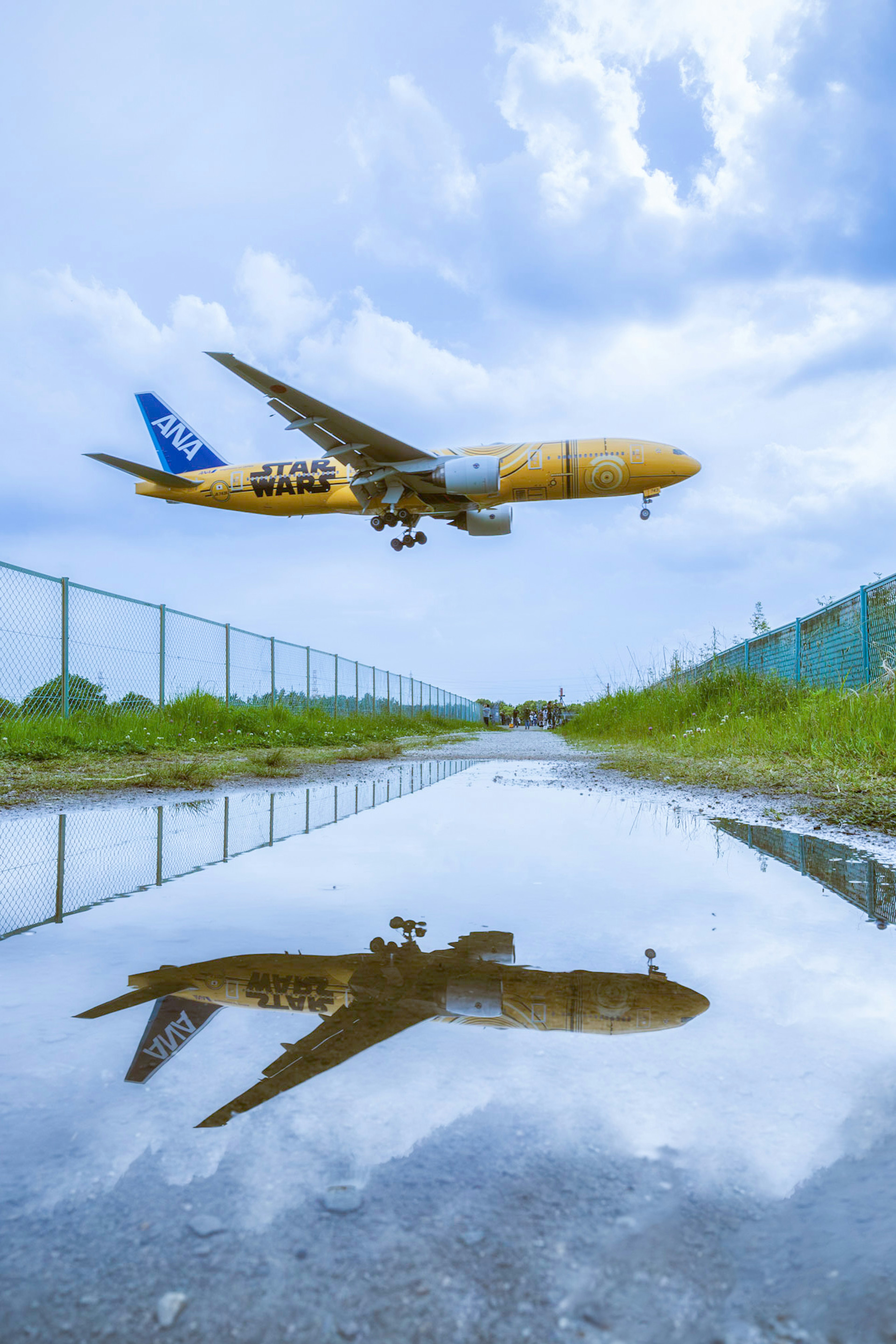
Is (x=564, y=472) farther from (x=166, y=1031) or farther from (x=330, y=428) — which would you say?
(x=166, y=1031)

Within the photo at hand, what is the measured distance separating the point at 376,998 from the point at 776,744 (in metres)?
5.97

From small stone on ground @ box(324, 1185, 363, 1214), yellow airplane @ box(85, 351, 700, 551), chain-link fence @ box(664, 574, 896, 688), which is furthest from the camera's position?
yellow airplane @ box(85, 351, 700, 551)

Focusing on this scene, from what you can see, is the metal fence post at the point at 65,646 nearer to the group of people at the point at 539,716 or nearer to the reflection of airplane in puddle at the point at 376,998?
the reflection of airplane in puddle at the point at 376,998

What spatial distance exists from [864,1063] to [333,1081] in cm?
69

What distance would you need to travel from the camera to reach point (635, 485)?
16.2 meters

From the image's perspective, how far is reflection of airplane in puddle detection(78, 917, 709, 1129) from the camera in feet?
3.60

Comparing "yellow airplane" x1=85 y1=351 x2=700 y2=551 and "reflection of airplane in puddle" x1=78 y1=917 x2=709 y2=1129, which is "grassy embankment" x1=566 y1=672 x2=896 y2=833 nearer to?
"reflection of airplane in puddle" x1=78 y1=917 x2=709 y2=1129

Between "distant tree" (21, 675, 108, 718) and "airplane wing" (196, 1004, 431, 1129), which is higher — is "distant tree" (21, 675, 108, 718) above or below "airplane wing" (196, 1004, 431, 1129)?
above

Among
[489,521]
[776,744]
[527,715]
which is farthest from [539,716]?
[776,744]

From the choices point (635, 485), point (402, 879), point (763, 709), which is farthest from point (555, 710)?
point (402, 879)

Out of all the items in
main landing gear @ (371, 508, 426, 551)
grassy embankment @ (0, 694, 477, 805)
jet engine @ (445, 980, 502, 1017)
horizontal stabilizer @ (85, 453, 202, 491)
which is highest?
horizontal stabilizer @ (85, 453, 202, 491)

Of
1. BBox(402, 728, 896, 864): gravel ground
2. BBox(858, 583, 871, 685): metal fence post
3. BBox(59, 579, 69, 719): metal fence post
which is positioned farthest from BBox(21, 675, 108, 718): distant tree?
BBox(858, 583, 871, 685): metal fence post

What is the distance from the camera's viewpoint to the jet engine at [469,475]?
1365cm

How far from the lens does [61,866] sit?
8.09ft
